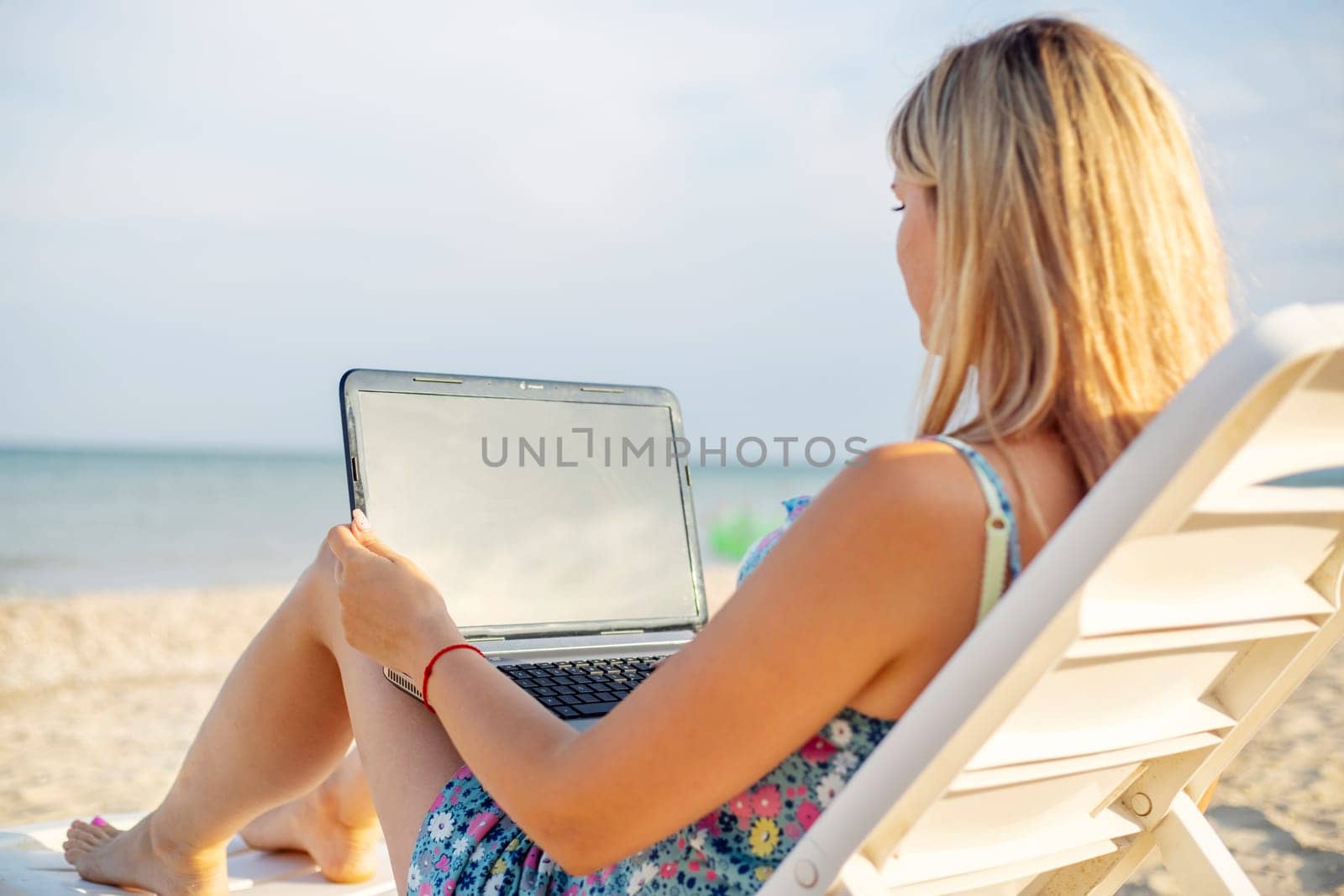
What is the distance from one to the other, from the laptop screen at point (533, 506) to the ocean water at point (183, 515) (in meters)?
4.96

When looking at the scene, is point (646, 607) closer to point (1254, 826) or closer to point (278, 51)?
point (1254, 826)

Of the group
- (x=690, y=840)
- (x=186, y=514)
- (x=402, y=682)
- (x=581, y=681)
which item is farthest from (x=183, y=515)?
(x=690, y=840)

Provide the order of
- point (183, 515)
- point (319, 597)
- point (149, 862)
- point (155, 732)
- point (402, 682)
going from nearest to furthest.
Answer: point (402, 682)
point (319, 597)
point (149, 862)
point (155, 732)
point (183, 515)

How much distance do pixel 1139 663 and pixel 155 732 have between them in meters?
4.68

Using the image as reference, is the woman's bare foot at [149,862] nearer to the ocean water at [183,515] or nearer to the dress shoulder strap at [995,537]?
the dress shoulder strap at [995,537]

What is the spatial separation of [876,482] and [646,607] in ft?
3.94

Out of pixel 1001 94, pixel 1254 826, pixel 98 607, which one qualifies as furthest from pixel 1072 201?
pixel 98 607

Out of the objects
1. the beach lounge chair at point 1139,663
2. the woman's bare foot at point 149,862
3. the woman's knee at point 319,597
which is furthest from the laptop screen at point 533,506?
the beach lounge chair at point 1139,663

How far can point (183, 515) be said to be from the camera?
1684 centimetres

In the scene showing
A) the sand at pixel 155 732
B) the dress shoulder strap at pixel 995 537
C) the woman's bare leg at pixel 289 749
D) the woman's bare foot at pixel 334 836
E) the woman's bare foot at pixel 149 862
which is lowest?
the sand at pixel 155 732

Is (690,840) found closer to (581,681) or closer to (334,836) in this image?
(581,681)

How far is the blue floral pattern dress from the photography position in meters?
0.97

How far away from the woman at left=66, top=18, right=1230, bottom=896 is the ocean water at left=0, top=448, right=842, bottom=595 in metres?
5.84

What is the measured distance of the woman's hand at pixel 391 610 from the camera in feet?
3.73
